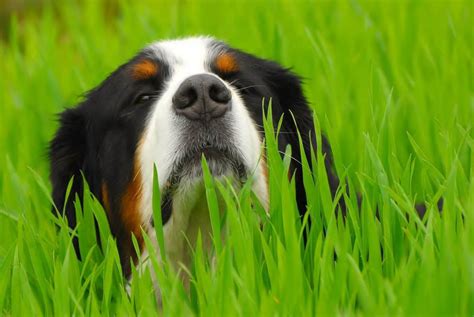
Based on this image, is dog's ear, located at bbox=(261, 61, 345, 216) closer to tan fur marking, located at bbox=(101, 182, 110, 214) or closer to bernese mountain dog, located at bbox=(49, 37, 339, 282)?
bernese mountain dog, located at bbox=(49, 37, 339, 282)

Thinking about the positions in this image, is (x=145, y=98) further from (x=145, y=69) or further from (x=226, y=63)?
(x=226, y=63)

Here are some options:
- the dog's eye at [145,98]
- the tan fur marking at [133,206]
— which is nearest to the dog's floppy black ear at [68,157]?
the tan fur marking at [133,206]

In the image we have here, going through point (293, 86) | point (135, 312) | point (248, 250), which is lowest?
point (135, 312)

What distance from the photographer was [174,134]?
294 centimetres

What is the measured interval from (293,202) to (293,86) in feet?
3.31

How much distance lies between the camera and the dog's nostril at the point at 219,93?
2.88 metres

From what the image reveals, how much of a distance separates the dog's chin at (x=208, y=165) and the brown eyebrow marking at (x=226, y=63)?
428 mm

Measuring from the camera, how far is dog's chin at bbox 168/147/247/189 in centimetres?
297

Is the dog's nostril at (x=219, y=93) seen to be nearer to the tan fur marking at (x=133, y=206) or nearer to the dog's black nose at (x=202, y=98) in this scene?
the dog's black nose at (x=202, y=98)

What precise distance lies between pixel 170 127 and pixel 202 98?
147 millimetres

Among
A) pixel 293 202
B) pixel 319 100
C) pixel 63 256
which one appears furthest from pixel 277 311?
pixel 319 100

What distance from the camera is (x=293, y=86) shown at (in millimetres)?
3623

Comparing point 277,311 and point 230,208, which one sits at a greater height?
point 230,208

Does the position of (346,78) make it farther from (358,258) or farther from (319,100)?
(358,258)
